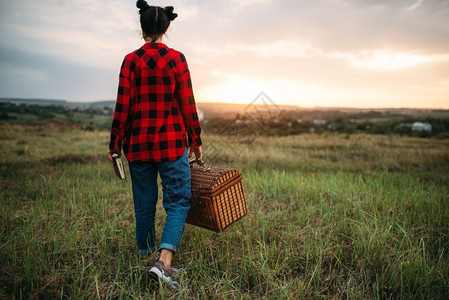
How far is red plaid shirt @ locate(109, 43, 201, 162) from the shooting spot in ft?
7.43

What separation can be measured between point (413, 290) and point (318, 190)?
2.50m

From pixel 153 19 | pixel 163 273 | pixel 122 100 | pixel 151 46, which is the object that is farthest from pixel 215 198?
pixel 153 19

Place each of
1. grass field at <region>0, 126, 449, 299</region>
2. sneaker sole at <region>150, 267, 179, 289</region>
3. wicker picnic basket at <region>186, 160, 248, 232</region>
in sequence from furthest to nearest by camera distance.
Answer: wicker picnic basket at <region>186, 160, 248, 232</region> < grass field at <region>0, 126, 449, 299</region> < sneaker sole at <region>150, 267, 179, 289</region>

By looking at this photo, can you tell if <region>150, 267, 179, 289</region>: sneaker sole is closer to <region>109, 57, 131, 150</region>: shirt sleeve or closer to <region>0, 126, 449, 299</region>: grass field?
<region>0, 126, 449, 299</region>: grass field

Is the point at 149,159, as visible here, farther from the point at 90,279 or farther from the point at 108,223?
the point at 108,223

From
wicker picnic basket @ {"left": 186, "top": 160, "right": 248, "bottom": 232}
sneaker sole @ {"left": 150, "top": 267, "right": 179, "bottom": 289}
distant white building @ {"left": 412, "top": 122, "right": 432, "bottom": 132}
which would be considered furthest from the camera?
distant white building @ {"left": 412, "top": 122, "right": 432, "bottom": 132}

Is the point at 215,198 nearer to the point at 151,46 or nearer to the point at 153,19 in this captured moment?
the point at 151,46

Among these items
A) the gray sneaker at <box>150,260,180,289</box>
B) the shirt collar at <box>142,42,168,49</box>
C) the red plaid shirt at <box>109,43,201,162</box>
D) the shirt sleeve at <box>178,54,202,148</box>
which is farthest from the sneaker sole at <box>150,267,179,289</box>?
the shirt collar at <box>142,42,168,49</box>

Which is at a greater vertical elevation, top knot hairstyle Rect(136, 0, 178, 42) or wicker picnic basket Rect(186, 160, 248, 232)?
top knot hairstyle Rect(136, 0, 178, 42)

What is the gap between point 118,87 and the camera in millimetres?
2295

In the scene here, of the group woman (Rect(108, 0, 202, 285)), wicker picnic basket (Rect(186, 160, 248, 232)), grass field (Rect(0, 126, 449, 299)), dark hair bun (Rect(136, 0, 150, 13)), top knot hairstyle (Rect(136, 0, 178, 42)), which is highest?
dark hair bun (Rect(136, 0, 150, 13))

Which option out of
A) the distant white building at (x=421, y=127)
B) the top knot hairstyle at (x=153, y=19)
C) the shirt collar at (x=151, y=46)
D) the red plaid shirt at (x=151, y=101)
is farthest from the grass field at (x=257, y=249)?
the distant white building at (x=421, y=127)

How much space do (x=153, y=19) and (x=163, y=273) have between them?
2.14 m

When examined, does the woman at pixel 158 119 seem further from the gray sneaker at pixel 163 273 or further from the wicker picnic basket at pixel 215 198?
the wicker picnic basket at pixel 215 198
